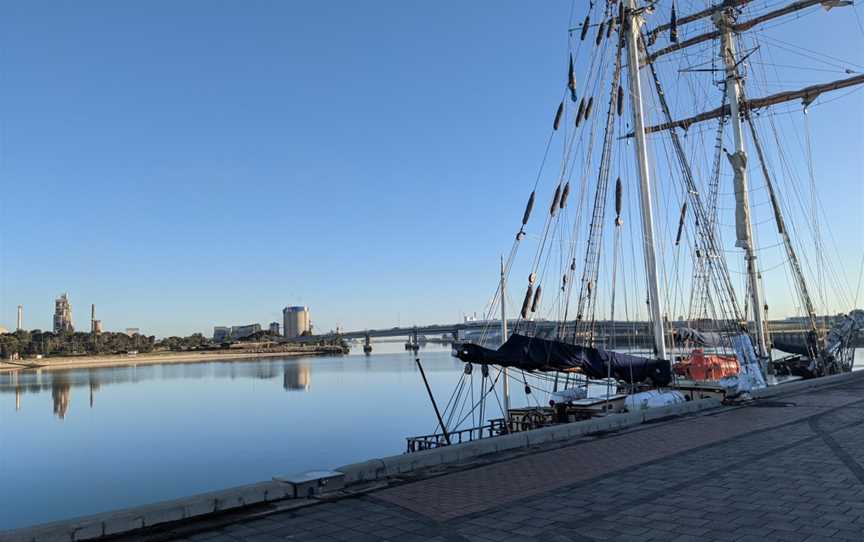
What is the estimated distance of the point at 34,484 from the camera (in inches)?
890

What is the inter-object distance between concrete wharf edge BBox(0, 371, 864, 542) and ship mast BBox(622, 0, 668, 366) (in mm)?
4545

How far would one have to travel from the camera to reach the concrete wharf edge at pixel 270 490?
6.81 metres

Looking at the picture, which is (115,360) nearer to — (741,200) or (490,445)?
(741,200)

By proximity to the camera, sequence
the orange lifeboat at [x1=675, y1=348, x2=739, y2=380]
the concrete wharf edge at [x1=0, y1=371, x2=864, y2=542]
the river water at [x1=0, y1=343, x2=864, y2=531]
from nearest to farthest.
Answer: the concrete wharf edge at [x1=0, y1=371, x2=864, y2=542], the river water at [x1=0, y1=343, x2=864, y2=531], the orange lifeboat at [x1=675, y1=348, x2=739, y2=380]

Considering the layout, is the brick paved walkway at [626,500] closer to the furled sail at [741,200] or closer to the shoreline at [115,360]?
the furled sail at [741,200]

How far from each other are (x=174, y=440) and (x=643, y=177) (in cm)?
2668

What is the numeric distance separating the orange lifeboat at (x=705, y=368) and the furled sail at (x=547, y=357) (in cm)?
897

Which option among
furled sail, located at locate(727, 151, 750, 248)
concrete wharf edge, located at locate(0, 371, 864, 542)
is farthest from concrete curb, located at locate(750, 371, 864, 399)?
furled sail, located at locate(727, 151, 750, 248)

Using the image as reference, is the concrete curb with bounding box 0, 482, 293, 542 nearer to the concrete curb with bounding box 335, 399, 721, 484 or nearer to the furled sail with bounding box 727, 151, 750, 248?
the concrete curb with bounding box 335, 399, 721, 484

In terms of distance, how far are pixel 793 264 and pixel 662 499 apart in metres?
37.0

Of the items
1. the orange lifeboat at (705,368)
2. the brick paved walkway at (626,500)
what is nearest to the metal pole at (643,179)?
the orange lifeboat at (705,368)

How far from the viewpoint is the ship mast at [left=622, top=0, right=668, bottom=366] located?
67.9ft

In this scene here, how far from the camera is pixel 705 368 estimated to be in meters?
26.2

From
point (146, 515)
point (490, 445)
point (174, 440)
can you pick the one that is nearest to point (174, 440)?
point (174, 440)
